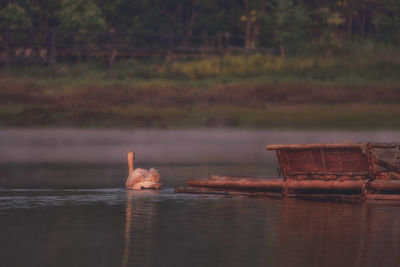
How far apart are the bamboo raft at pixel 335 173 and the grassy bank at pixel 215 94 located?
23551mm

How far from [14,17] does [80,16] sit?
377cm

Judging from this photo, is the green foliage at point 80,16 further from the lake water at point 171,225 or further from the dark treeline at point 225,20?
the lake water at point 171,225

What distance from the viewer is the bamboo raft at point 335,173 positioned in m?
24.1

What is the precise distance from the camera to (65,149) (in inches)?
1826

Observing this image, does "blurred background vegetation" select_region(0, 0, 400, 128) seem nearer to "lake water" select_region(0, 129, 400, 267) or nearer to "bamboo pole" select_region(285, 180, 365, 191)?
"lake water" select_region(0, 129, 400, 267)

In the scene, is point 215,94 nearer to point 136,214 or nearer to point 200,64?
point 200,64

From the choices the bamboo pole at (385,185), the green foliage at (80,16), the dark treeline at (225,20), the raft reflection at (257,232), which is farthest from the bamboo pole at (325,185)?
the green foliage at (80,16)

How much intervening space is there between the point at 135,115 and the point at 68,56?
1131 centimetres

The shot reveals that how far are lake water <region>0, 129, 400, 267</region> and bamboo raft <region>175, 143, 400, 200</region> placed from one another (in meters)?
0.47

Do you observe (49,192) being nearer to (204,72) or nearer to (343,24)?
(204,72)

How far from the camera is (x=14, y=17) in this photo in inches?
2372

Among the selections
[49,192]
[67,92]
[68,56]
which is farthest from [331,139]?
[49,192]

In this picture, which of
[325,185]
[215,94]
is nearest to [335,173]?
[325,185]

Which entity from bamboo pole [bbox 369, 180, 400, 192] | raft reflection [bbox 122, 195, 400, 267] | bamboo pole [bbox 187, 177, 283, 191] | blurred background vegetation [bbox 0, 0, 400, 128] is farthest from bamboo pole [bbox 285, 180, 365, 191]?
blurred background vegetation [bbox 0, 0, 400, 128]
